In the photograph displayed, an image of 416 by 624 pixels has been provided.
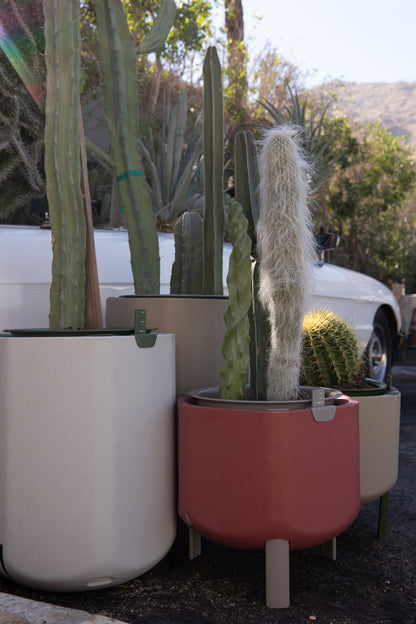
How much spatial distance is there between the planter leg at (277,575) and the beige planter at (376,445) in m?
0.49

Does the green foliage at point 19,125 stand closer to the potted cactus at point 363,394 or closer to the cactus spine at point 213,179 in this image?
the cactus spine at point 213,179

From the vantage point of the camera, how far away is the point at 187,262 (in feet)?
8.27

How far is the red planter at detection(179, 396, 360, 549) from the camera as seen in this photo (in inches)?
59.8

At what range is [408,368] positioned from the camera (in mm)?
7328

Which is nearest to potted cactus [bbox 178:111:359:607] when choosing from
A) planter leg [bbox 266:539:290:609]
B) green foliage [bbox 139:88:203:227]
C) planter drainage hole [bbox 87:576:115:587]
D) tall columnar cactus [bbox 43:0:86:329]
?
planter leg [bbox 266:539:290:609]

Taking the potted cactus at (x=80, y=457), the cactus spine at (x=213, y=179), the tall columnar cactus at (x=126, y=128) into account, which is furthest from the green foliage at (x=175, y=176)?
the potted cactus at (x=80, y=457)

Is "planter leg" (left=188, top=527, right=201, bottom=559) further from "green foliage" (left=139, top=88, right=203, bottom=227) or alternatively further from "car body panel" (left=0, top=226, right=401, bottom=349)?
"green foliage" (left=139, top=88, right=203, bottom=227)

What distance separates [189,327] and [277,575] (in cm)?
83

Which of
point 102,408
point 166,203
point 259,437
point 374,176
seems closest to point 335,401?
point 259,437

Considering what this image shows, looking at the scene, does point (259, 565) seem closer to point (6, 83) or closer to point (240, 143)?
point (240, 143)

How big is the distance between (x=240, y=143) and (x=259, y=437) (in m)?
1.00

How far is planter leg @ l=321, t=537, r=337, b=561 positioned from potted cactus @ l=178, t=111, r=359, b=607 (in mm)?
209

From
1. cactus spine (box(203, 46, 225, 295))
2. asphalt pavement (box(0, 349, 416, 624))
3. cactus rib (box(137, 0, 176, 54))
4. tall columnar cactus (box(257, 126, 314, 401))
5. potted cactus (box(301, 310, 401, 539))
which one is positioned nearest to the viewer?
asphalt pavement (box(0, 349, 416, 624))

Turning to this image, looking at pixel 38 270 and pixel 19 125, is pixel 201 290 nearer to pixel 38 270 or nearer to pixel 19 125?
pixel 38 270
